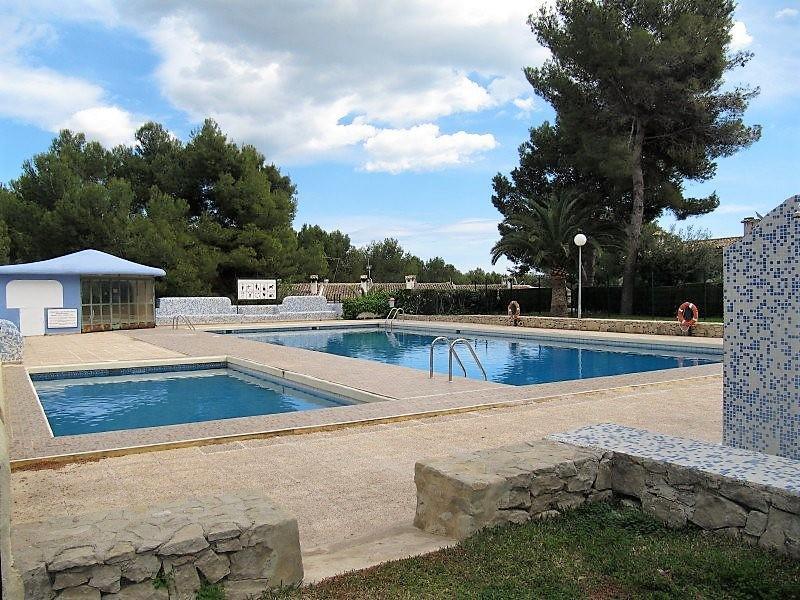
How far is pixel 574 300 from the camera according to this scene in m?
28.7

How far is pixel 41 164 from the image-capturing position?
2902cm

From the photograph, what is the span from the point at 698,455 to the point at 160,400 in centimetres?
907

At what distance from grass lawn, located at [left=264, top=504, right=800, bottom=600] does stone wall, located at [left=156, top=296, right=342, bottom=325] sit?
25053mm

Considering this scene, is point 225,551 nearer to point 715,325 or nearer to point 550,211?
point 715,325

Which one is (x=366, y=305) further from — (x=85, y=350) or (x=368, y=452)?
(x=368, y=452)

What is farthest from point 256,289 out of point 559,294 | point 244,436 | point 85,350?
point 244,436

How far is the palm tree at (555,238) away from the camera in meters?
25.6

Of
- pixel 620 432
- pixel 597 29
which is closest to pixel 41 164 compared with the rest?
pixel 597 29

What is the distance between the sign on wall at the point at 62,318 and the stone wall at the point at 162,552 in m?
21.0

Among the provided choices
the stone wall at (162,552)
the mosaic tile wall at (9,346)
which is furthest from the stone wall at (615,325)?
the stone wall at (162,552)

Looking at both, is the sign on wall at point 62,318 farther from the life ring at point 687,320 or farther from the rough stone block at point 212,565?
the rough stone block at point 212,565

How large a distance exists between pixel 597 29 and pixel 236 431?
2277cm

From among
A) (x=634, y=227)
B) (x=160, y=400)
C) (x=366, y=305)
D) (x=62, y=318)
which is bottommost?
(x=160, y=400)

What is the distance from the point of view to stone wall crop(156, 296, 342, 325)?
26953 millimetres
